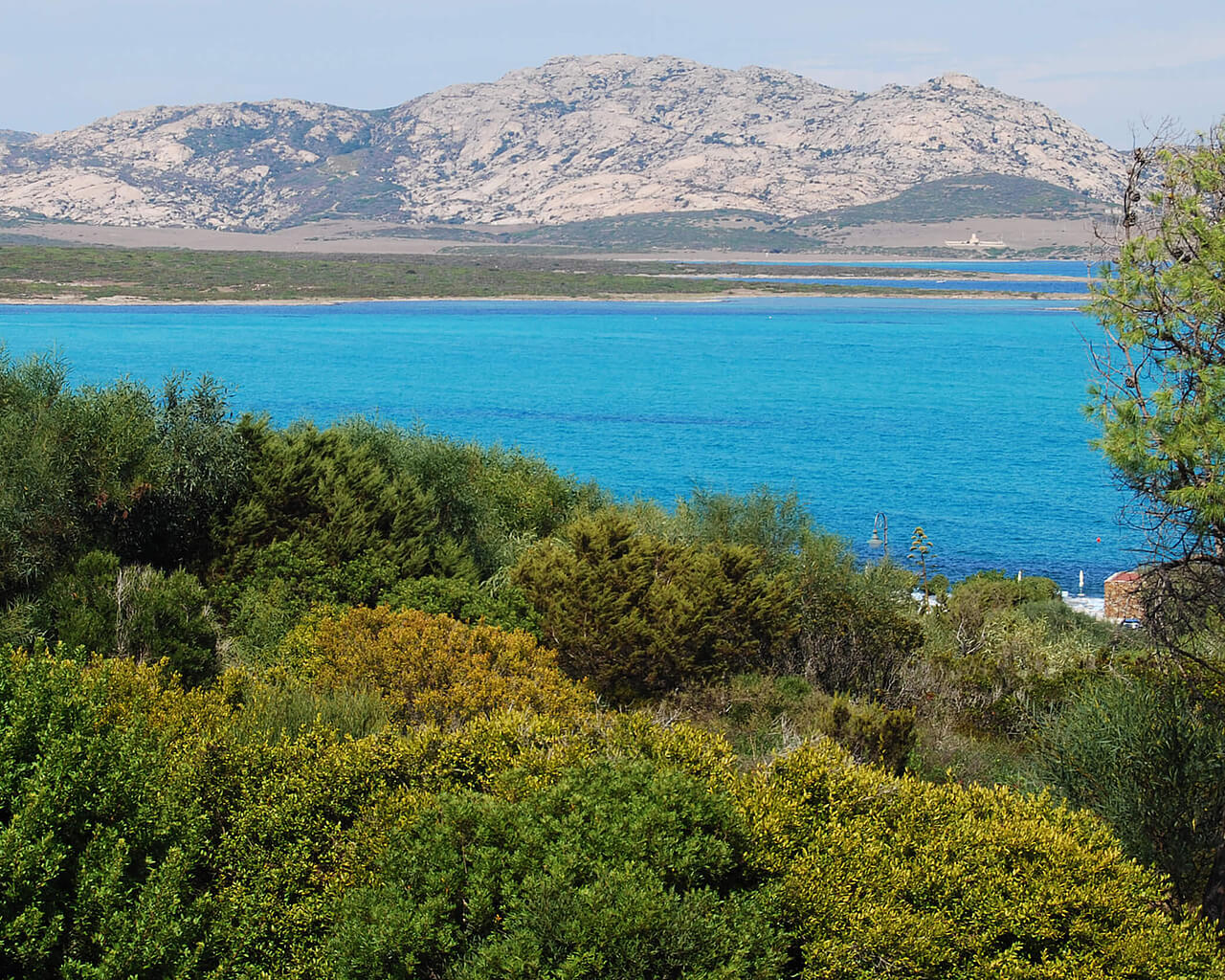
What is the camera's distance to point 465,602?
16859 millimetres

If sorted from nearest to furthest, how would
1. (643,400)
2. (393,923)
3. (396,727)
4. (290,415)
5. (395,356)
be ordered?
(393,923) → (396,727) → (290,415) → (643,400) → (395,356)

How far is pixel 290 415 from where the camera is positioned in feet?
221

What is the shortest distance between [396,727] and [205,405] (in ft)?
34.5

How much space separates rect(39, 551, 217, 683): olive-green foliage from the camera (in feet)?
44.4

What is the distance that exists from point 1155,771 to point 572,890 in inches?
223

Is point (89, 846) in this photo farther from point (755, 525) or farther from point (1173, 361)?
point (755, 525)

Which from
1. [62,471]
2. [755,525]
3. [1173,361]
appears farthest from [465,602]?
[1173,361]

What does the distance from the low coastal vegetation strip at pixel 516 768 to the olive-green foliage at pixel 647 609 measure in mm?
52

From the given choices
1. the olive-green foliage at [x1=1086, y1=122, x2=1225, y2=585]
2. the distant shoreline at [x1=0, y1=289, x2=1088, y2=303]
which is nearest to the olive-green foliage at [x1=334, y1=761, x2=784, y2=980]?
the olive-green foliage at [x1=1086, y1=122, x2=1225, y2=585]

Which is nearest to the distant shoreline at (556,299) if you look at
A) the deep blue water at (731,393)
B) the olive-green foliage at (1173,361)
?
the deep blue water at (731,393)

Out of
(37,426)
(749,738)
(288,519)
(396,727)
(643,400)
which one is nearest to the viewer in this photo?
(396,727)

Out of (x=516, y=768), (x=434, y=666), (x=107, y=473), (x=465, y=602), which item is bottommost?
(x=465, y=602)

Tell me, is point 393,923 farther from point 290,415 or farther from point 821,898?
point 290,415

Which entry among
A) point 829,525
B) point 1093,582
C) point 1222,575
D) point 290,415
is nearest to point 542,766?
point 1222,575
